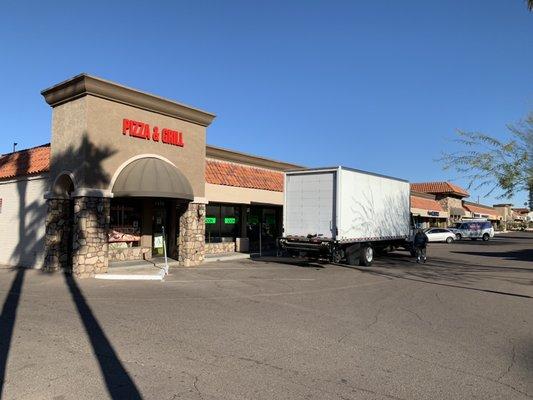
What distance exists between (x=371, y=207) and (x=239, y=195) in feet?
21.1

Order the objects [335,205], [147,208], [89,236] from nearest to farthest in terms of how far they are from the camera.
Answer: [89,236] → [335,205] → [147,208]

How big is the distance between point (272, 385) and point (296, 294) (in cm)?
685

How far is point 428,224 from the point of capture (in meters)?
57.8

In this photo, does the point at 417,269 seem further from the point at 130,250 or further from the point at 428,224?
the point at 428,224

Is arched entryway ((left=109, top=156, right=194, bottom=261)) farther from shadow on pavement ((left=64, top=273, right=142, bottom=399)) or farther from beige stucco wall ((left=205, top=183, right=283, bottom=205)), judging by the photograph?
shadow on pavement ((left=64, top=273, right=142, bottom=399))

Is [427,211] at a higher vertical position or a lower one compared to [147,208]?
higher

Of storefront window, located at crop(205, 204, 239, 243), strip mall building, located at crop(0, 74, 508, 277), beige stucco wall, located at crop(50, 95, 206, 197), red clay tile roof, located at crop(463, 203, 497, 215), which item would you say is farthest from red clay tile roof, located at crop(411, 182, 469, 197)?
beige stucco wall, located at crop(50, 95, 206, 197)

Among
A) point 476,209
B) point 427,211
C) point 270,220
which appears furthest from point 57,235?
point 476,209

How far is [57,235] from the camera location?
643 inches

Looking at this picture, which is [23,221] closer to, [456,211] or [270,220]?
[270,220]

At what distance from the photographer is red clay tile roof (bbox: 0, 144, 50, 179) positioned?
17531 millimetres

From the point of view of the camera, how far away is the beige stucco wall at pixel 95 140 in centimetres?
1521

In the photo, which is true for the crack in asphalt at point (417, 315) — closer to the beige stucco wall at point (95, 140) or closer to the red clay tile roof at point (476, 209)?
the beige stucco wall at point (95, 140)

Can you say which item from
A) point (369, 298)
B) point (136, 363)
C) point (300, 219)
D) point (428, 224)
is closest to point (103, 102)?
point (300, 219)
